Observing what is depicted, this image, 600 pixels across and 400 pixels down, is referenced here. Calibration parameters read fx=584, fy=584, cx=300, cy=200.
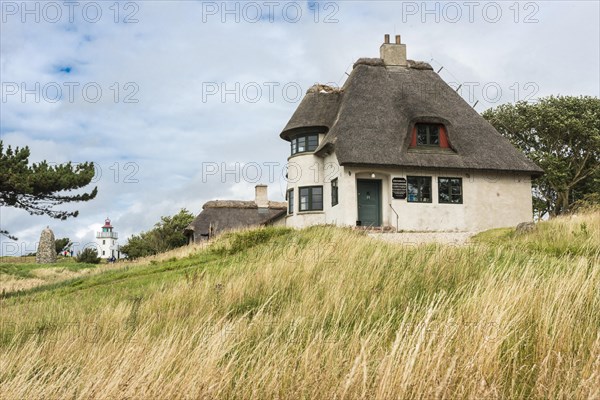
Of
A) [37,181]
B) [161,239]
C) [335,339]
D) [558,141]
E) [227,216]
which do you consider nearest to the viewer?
[335,339]

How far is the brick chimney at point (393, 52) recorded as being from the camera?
98.2 feet

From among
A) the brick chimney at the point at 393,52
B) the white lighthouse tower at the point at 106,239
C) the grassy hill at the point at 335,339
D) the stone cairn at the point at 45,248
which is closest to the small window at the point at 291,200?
the brick chimney at the point at 393,52

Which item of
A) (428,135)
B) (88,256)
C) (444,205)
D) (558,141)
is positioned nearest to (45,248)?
(88,256)

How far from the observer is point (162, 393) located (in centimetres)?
394

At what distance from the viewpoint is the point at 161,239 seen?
163 ft

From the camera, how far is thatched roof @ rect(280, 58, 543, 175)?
24578mm

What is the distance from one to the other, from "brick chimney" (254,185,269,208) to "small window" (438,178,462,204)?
826 inches

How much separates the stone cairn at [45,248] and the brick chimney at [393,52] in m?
25.4

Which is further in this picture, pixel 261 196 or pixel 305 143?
pixel 261 196

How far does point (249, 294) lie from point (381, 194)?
17.4m

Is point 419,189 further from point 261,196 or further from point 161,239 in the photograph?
point 161,239

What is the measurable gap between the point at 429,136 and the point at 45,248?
27.7 m

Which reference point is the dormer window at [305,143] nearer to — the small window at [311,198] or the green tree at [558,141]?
the small window at [311,198]

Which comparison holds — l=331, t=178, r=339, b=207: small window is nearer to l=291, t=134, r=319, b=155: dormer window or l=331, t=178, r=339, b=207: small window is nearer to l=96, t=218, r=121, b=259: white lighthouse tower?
l=291, t=134, r=319, b=155: dormer window
